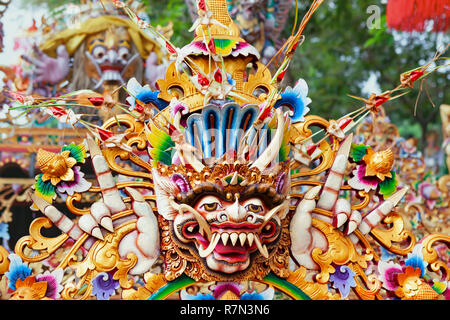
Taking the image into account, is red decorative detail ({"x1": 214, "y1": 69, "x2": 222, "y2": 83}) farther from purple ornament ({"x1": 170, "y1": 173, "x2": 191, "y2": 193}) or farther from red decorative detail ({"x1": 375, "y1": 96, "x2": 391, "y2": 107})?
red decorative detail ({"x1": 375, "y1": 96, "x2": 391, "y2": 107})

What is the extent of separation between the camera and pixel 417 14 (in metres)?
5.73

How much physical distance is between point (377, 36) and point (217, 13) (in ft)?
28.6

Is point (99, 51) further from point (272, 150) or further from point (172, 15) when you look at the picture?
point (272, 150)

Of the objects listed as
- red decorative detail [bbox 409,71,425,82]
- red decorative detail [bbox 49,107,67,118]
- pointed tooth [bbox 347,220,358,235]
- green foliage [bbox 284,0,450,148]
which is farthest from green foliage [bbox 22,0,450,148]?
red decorative detail [bbox 49,107,67,118]

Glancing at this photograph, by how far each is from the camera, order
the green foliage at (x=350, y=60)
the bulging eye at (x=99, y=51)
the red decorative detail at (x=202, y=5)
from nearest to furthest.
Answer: the red decorative detail at (x=202, y=5), the bulging eye at (x=99, y=51), the green foliage at (x=350, y=60)

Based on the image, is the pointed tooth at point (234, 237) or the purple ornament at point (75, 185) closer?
the pointed tooth at point (234, 237)

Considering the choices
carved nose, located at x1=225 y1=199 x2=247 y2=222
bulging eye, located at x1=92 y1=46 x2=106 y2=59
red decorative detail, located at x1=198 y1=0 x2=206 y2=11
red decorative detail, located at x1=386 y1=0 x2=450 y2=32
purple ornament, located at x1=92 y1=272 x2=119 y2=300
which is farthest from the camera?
bulging eye, located at x1=92 y1=46 x2=106 y2=59

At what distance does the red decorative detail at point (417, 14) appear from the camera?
220 inches

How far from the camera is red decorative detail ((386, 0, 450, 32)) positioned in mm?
5594

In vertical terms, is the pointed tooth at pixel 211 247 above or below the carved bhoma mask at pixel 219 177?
below

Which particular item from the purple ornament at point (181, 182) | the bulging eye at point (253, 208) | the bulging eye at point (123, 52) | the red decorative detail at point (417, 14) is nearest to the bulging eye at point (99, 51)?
the bulging eye at point (123, 52)

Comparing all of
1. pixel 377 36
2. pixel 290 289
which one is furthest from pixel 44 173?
pixel 377 36

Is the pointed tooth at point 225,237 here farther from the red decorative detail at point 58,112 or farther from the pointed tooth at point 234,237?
the red decorative detail at point 58,112
